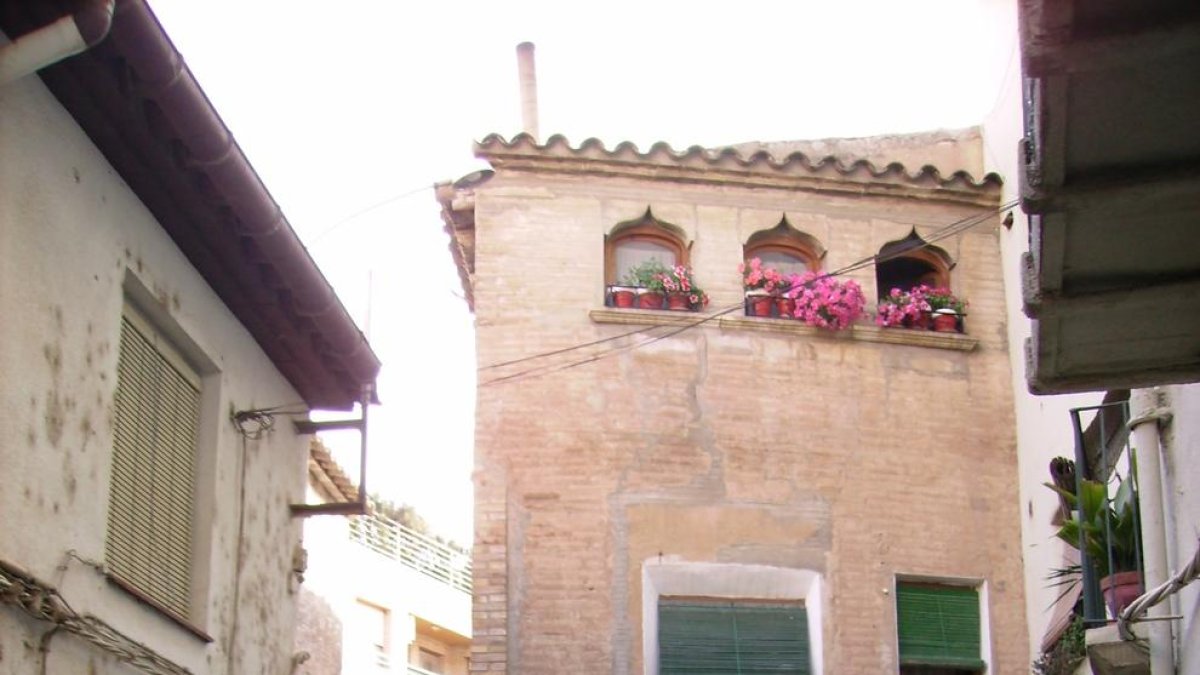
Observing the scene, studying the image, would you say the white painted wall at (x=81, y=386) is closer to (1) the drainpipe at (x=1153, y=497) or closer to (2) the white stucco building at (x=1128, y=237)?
(2) the white stucco building at (x=1128, y=237)

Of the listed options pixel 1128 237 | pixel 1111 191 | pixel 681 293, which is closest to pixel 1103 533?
pixel 1128 237

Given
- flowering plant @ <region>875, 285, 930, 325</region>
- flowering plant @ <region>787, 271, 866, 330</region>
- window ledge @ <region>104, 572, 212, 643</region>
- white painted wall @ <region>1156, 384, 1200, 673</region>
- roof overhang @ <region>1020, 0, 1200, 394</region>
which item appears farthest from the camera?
flowering plant @ <region>875, 285, 930, 325</region>

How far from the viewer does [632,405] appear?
17594 mm

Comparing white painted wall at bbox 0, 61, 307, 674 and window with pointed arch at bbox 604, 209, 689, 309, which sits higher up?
window with pointed arch at bbox 604, 209, 689, 309

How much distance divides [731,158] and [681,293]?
1.50 meters

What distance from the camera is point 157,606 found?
995 centimetres

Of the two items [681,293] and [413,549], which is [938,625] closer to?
[681,293]

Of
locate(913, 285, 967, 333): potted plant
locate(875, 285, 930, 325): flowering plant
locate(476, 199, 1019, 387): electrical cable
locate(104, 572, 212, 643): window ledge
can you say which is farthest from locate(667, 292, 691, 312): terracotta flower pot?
locate(104, 572, 212, 643): window ledge

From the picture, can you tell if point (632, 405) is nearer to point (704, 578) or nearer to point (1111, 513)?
point (704, 578)

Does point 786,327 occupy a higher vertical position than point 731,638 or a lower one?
higher

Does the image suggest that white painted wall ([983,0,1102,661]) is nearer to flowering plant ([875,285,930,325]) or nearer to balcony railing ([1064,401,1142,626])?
flowering plant ([875,285,930,325])

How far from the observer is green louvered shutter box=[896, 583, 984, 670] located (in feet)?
57.4

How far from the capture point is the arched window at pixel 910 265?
18938mm

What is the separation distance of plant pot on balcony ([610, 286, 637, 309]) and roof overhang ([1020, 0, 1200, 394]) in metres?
10.7
